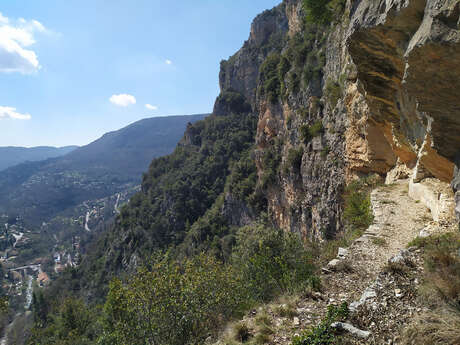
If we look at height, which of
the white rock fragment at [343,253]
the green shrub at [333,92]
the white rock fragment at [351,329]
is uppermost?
the green shrub at [333,92]

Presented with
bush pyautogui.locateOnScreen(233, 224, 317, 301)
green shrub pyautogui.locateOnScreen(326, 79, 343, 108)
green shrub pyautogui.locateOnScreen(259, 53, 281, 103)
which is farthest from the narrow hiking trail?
green shrub pyautogui.locateOnScreen(259, 53, 281, 103)

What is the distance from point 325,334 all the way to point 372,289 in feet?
5.28

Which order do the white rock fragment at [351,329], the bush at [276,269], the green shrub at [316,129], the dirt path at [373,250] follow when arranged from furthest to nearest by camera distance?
the green shrub at [316,129] < the bush at [276,269] < the dirt path at [373,250] < the white rock fragment at [351,329]

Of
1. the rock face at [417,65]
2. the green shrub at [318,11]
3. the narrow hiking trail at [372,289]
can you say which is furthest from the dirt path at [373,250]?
the green shrub at [318,11]

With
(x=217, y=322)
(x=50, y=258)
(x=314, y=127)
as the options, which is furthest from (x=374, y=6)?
(x=50, y=258)

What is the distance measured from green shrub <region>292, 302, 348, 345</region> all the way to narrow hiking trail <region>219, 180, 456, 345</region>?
232mm

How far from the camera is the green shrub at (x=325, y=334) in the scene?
4422mm

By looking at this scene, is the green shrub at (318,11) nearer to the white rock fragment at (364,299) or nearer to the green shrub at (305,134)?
the green shrub at (305,134)

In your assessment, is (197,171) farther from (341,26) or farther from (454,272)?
(454,272)

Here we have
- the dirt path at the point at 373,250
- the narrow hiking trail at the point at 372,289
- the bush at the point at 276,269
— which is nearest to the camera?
the narrow hiking trail at the point at 372,289

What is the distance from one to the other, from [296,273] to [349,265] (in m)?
2.03

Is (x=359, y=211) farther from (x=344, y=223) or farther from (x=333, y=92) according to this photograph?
(x=333, y=92)

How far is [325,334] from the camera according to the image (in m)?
4.55

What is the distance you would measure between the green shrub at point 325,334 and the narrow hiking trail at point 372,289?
23cm
